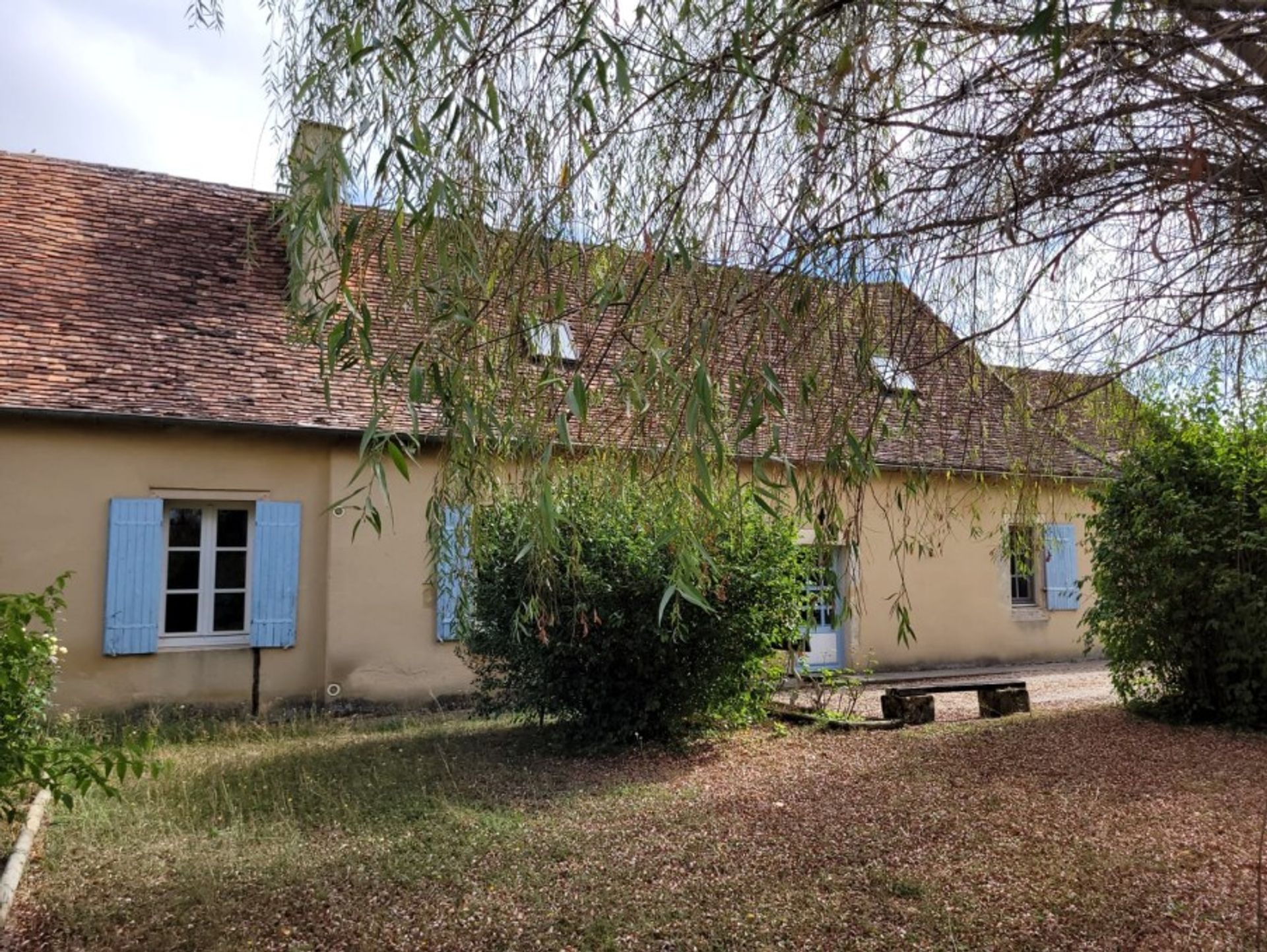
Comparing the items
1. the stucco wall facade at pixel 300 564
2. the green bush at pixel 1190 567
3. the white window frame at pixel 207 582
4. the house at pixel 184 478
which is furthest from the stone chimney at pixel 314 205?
the white window frame at pixel 207 582

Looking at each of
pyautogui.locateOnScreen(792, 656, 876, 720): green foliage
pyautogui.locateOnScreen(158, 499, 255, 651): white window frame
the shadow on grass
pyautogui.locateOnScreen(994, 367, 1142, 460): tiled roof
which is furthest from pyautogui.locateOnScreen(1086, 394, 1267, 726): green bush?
pyautogui.locateOnScreen(158, 499, 255, 651): white window frame

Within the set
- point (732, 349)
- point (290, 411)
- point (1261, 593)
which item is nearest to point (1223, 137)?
point (732, 349)

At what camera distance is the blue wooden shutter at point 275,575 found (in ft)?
30.2

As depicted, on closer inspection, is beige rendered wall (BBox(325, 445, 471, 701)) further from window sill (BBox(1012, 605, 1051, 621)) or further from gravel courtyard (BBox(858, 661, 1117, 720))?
window sill (BBox(1012, 605, 1051, 621))

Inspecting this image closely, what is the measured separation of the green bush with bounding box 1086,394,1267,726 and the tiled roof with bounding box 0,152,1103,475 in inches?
44.6

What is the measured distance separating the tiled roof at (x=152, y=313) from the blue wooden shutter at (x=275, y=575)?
0.91 m

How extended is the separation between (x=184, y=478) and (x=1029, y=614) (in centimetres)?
1039

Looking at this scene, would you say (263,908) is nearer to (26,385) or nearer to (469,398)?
(469,398)

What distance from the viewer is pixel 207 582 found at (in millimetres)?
9242

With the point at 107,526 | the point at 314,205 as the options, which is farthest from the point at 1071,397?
the point at 107,526

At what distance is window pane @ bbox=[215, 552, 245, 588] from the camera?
9352 mm

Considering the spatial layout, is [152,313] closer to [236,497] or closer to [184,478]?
[184,478]

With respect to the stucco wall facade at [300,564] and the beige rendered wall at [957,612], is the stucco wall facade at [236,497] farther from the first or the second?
the beige rendered wall at [957,612]

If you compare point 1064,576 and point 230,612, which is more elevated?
point 1064,576
